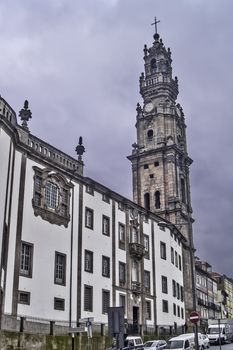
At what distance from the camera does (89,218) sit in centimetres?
4456

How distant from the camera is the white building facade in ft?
113

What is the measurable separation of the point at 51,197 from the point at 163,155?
3708 cm

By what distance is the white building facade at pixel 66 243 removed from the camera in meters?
34.4

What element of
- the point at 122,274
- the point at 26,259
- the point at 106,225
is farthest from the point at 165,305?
the point at 26,259

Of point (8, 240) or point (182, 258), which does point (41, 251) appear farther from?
point (182, 258)

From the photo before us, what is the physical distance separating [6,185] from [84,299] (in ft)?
44.5

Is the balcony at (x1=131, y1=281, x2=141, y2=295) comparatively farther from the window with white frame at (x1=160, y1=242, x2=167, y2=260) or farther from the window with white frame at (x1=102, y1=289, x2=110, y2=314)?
the window with white frame at (x1=160, y1=242, x2=167, y2=260)

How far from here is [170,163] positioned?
241 feet

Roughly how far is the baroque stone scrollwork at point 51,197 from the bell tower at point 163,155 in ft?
101

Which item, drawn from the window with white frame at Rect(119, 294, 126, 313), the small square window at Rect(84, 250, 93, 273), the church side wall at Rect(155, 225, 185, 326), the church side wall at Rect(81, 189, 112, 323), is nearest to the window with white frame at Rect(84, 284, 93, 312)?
the church side wall at Rect(81, 189, 112, 323)

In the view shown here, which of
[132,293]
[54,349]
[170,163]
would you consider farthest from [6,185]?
[170,163]

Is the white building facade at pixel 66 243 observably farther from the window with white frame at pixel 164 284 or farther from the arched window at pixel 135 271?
the window with white frame at pixel 164 284

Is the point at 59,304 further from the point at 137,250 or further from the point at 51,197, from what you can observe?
the point at 137,250

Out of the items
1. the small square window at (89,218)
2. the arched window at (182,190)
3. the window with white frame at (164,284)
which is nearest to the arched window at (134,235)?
the window with white frame at (164,284)
